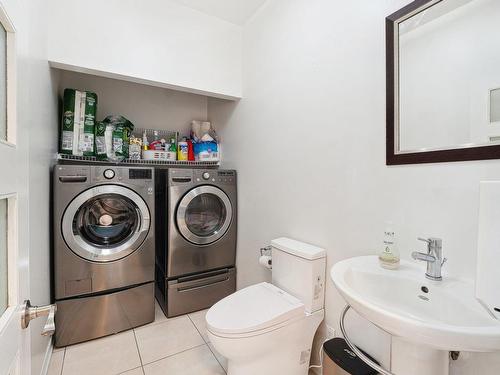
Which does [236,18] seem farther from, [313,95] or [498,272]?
[498,272]

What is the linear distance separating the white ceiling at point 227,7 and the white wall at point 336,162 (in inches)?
3.1

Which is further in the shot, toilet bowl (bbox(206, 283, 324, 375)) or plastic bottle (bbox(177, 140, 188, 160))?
plastic bottle (bbox(177, 140, 188, 160))

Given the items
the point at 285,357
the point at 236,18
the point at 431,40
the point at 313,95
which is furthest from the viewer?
the point at 236,18

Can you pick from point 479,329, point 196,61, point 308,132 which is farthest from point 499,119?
point 196,61

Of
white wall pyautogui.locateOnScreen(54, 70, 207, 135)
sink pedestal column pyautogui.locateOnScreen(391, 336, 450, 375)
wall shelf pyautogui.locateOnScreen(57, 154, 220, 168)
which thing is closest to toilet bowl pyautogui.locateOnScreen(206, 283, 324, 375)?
sink pedestal column pyautogui.locateOnScreen(391, 336, 450, 375)

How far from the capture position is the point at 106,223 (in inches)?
71.4

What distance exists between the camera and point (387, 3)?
3.60 ft

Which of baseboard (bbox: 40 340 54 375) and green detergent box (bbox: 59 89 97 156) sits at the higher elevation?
green detergent box (bbox: 59 89 97 156)

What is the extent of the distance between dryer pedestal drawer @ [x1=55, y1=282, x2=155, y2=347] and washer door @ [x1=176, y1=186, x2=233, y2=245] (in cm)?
51

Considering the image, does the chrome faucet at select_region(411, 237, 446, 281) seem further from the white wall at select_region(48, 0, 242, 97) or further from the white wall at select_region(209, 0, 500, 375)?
the white wall at select_region(48, 0, 242, 97)

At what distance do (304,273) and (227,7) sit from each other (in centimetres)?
206

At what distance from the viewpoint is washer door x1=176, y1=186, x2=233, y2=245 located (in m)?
1.99

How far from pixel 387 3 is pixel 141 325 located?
253cm

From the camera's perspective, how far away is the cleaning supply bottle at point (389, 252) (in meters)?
1.00
